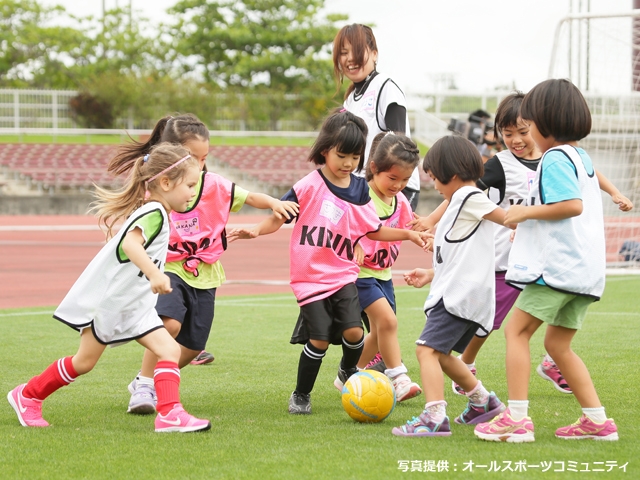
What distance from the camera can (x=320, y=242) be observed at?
482 cm

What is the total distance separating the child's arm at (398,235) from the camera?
4738 millimetres

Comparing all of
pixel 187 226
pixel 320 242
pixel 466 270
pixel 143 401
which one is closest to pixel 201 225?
pixel 187 226

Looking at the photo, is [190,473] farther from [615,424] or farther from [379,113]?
[379,113]

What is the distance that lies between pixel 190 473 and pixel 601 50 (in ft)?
38.4

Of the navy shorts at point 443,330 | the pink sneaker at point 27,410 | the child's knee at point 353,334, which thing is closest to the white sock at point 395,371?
the child's knee at point 353,334

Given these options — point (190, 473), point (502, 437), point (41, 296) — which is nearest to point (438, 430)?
point (502, 437)

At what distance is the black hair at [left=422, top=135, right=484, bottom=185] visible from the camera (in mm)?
4285

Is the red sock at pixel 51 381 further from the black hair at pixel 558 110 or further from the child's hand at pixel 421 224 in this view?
the black hair at pixel 558 110

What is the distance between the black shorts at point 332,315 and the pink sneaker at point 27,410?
141cm

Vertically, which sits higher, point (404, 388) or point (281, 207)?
point (281, 207)

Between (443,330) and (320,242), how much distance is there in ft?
3.11

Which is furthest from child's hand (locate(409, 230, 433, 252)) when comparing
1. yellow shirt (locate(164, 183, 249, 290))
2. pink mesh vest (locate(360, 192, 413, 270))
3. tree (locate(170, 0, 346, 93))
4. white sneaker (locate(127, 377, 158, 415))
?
tree (locate(170, 0, 346, 93))

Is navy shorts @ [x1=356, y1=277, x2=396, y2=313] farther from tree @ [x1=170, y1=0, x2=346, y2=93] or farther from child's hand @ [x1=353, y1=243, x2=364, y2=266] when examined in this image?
tree @ [x1=170, y1=0, x2=346, y2=93]

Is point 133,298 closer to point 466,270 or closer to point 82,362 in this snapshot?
point 82,362
